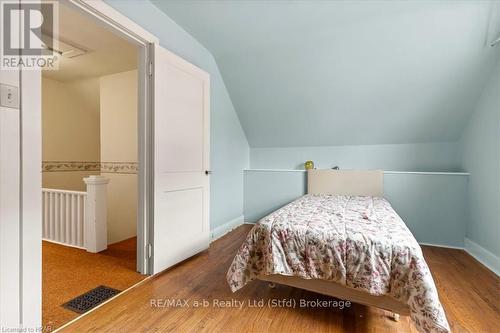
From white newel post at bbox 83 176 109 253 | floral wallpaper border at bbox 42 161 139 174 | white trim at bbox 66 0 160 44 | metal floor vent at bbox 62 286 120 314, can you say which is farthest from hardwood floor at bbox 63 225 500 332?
white trim at bbox 66 0 160 44

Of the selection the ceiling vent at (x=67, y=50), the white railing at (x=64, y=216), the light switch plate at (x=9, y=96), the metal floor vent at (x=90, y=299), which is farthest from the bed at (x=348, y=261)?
the ceiling vent at (x=67, y=50)

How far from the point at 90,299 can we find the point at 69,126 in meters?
3.36

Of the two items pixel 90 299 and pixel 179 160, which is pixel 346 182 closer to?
pixel 179 160

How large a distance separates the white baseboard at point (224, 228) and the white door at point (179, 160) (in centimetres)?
38

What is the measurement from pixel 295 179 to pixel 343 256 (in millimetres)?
2351

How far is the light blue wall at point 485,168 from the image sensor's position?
7.86 ft

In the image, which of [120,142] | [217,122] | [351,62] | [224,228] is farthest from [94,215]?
[351,62]

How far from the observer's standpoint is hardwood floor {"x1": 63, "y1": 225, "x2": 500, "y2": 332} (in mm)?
1527

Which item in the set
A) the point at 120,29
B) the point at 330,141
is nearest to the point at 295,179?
the point at 330,141

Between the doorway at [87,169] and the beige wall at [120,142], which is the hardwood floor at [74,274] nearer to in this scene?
the doorway at [87,169]

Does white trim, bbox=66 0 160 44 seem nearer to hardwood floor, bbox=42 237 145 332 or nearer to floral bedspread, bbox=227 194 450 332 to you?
floral bedspread, bbox=227 194 450 332

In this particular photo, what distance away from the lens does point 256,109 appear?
12.1ft

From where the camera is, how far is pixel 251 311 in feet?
5.55

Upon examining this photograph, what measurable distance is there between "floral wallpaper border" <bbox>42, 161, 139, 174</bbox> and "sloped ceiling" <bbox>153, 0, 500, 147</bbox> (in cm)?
182
